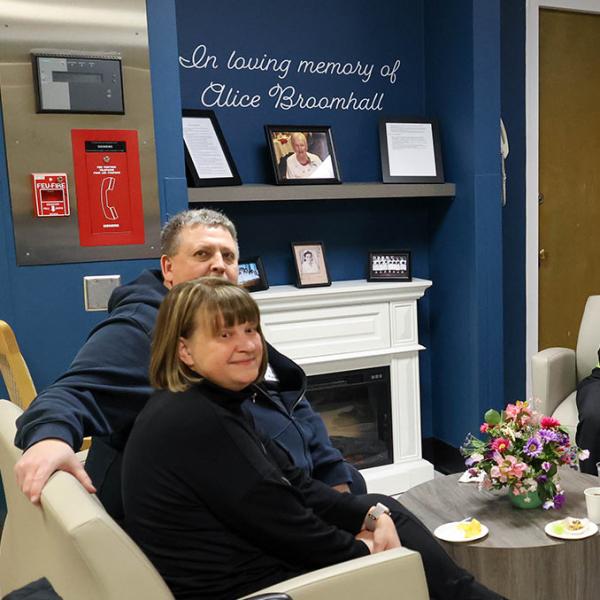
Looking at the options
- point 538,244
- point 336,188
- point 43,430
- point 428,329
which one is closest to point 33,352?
point 43,430

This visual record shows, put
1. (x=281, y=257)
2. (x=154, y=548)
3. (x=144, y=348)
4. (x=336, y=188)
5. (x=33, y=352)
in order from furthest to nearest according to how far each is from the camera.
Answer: (x=281, y=257) → (x=336, y=188) → (x=33, y=352) → (x=144, y=348) → (x=154, y=548)

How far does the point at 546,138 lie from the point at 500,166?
691mm

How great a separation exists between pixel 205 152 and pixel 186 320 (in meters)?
1.82

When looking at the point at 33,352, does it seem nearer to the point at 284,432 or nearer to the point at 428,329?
the point at 284,432

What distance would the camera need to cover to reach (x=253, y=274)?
3.37 meters

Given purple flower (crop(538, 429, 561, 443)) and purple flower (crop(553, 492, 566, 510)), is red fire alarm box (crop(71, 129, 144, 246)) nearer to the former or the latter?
purple flower (crop(538, 429, 561, 443))

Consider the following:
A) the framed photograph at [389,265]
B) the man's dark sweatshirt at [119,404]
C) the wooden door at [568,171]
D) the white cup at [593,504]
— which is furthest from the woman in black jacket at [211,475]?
the wooden door at [568,171]

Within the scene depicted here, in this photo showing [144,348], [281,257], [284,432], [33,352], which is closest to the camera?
[144,348]

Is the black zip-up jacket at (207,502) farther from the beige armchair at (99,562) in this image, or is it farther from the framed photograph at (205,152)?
the framed photograph at (205,152)

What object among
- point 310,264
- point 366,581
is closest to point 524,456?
point 366,581

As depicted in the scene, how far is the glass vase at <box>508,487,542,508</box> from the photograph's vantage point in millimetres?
2154

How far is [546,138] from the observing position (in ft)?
13.3

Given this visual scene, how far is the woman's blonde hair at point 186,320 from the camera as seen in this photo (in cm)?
148

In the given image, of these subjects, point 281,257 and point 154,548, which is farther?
point 281,257
